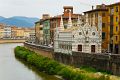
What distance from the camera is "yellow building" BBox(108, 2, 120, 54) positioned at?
180 ft

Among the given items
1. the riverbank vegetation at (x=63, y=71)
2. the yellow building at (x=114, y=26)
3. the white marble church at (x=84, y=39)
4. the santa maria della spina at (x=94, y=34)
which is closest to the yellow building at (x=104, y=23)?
the santa maria della spina at (x=94, y=34)

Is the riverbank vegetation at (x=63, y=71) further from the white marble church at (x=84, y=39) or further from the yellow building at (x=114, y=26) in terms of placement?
the yellow building at (x=114, y=26)

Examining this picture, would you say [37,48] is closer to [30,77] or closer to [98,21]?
[98,21]

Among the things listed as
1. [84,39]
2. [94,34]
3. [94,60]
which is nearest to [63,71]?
[94,60]

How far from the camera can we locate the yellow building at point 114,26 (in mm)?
54750

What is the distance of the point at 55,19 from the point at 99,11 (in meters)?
27.5

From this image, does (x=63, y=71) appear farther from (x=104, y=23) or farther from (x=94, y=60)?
(x=104, y=23)

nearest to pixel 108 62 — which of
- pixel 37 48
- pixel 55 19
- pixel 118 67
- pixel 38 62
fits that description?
pixel 118 67

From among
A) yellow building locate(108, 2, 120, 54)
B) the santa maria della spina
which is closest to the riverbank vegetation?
the santa maria della spina

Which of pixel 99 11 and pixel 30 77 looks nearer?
pixel 30 77

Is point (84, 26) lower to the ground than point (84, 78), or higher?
higher

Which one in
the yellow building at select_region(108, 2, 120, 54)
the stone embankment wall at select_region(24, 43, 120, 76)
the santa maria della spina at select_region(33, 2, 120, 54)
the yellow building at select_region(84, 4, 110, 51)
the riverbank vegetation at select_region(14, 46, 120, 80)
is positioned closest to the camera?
the riverbank vegetation at select_region(14, 46, 120, 80)

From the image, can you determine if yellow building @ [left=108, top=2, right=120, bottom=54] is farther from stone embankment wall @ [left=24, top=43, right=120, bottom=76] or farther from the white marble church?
stone embankment wall @ [left=24, top=43, right=120, bottom=76]

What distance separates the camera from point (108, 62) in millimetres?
38719
